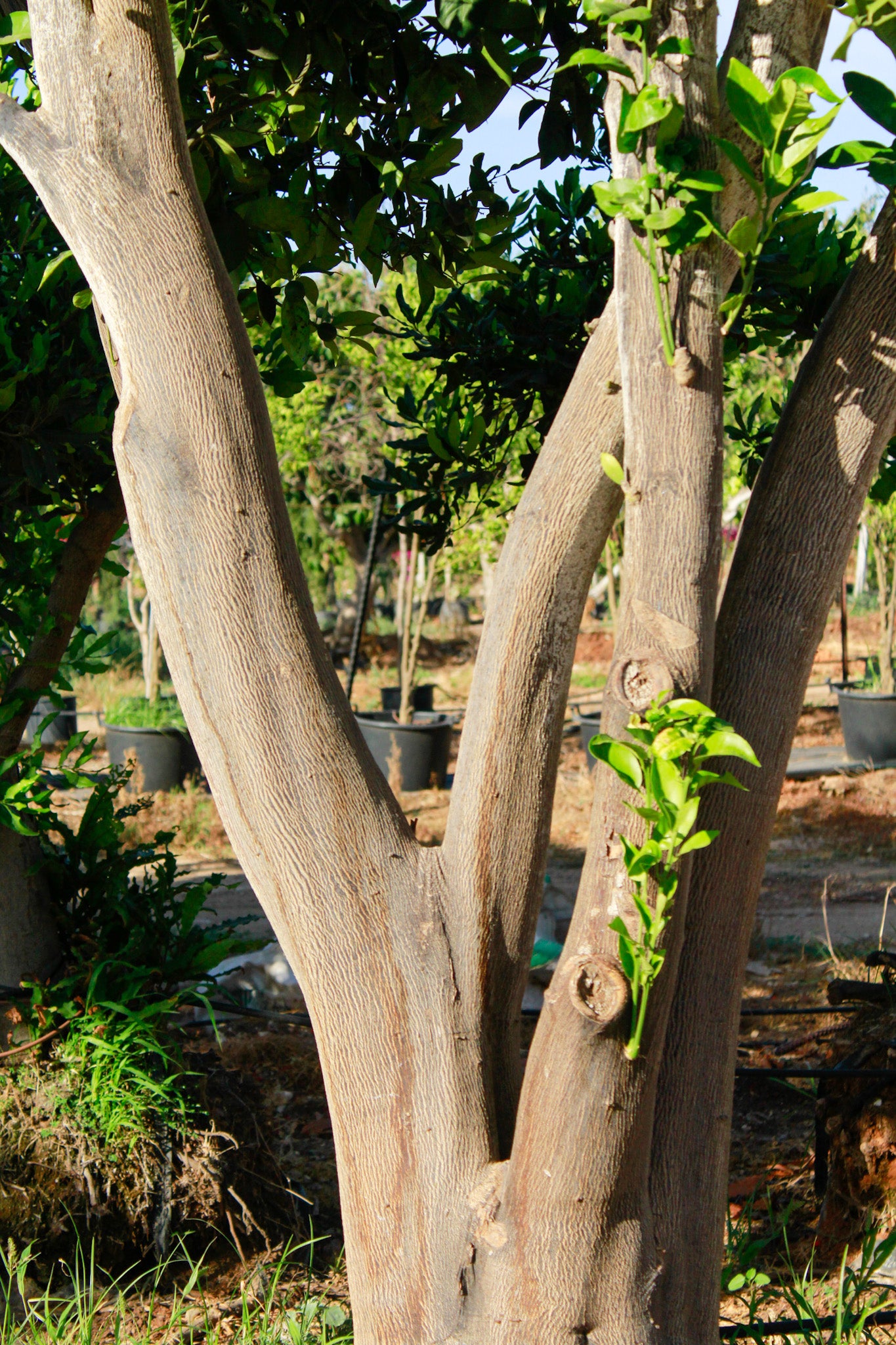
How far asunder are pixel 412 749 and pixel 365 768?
703 cm

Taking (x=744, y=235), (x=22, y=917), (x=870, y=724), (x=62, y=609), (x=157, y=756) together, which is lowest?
(x=22, y=917)

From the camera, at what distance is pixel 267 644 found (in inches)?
55.4

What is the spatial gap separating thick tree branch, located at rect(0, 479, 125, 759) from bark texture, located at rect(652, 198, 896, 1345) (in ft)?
6.03

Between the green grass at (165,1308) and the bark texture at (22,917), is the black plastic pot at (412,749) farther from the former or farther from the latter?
the green grass at (165,1308)

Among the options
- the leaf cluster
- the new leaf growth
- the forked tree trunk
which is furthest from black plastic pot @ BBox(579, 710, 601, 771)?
the new leaf growth

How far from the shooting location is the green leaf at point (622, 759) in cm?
109

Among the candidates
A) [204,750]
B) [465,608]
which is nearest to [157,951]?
[204,750]

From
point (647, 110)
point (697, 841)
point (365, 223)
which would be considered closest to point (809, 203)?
point (647, 110)

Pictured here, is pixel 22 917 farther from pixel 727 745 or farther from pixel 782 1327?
pixel 727 745

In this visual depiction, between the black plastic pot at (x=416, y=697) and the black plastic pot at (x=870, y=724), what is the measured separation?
4098 millimetres

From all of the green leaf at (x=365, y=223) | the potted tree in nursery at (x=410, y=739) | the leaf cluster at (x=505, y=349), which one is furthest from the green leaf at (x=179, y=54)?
the potted tree in nursery at (x=410, y=739)

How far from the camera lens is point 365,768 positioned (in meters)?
1.46

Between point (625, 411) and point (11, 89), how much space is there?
2221 millimetres

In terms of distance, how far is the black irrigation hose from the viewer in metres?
1.70
